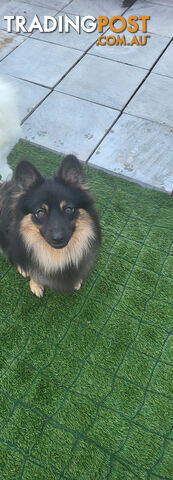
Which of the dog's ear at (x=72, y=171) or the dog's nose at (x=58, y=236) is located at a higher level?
the dog's ear at (x=72, y=171)

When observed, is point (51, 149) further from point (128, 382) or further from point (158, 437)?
point (158, 437)

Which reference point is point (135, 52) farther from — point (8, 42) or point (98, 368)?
point (98, 368)

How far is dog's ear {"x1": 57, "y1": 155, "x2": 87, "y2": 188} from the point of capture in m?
2.48

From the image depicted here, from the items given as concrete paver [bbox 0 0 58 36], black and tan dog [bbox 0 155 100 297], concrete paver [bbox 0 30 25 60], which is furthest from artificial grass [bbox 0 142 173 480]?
concrete paver [bbox 0 0 58 36]

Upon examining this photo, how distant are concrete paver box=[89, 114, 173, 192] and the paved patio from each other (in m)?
0.01

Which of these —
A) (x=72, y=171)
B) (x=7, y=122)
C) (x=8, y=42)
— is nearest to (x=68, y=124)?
(x=7, y=122)

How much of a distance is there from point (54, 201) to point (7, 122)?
1.81 meters

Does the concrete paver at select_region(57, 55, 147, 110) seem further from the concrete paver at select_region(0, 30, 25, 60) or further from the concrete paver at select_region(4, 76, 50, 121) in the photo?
the concrete paver at select_region(0, 30, 25, 60)

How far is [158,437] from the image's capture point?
2701 millimetres

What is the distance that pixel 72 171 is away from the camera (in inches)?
99.6

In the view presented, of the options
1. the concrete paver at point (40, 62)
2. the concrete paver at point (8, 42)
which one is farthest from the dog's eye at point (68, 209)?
the concrete paver at point (8, 42)

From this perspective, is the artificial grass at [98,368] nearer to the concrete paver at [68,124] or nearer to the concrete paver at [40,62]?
the concrete paver at [68,124]

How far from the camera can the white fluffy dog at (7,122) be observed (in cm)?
365

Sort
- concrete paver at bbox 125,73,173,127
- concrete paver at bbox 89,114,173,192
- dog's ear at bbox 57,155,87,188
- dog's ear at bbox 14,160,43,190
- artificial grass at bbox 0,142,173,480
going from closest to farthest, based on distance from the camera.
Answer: dog's ear at bbox 14,160,43,190 → dog's ear at bbox 57,155,87,188 → artificial grass at bbox 0,142,173,480 → concrete paver at bbox 89,114,173,192 → concrete paver at bbox 125,73,173,127
